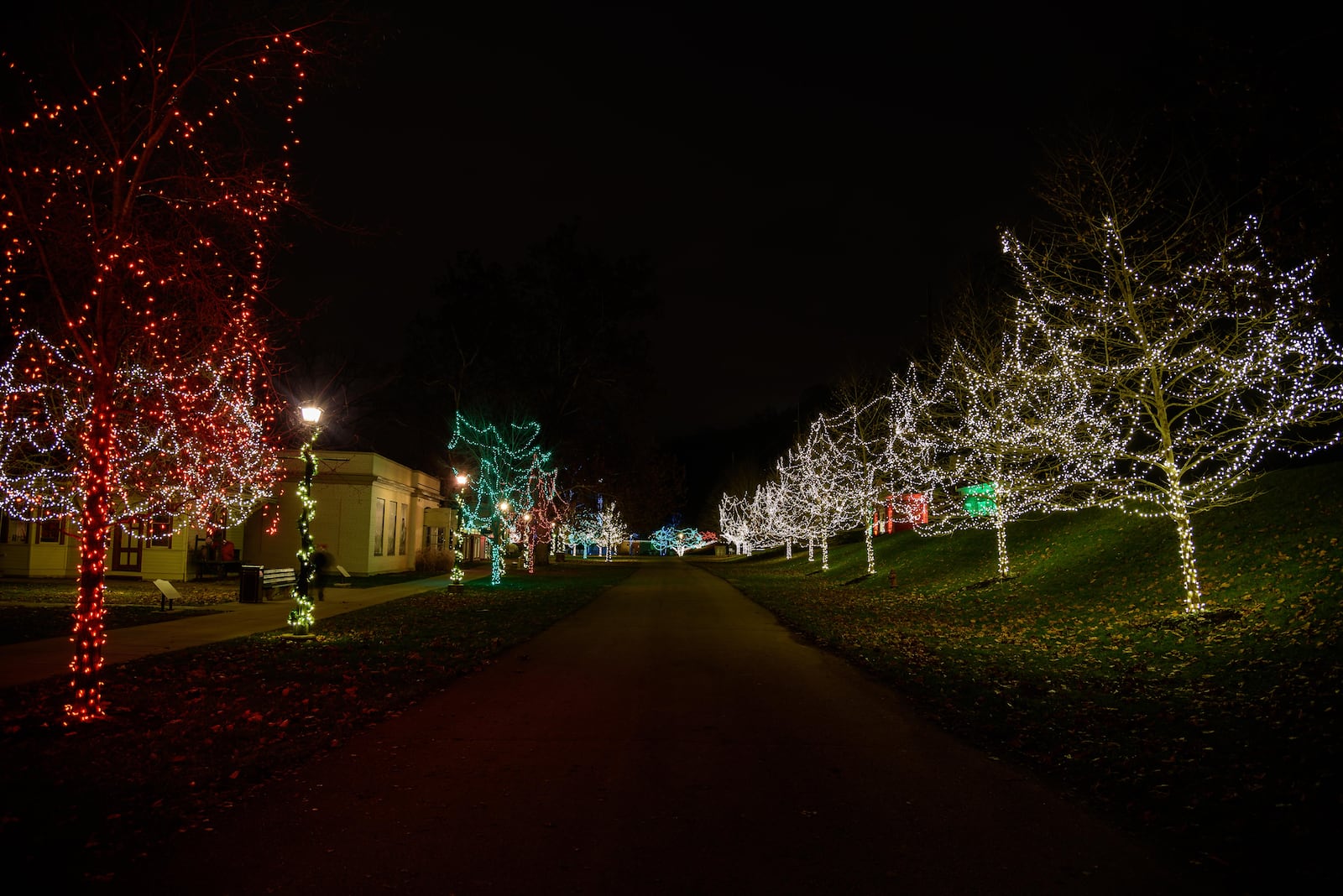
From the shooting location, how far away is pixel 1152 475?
2378 cm

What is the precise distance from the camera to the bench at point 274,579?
2072cm

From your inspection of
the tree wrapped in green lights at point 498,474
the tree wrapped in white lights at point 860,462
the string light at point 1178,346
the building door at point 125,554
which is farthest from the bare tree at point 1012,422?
the building door at point 125,554

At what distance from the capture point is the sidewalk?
34.1ft

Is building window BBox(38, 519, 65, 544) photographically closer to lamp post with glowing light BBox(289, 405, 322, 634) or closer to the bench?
the bench

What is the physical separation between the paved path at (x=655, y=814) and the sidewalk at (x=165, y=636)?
5378mm

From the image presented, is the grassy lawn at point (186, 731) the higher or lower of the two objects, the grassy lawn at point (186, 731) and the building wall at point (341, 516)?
the lower

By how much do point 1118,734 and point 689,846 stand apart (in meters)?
4.90

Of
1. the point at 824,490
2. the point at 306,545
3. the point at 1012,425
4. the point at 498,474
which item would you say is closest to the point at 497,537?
the point at 498,474

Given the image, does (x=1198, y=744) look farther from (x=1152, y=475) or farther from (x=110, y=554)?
(x=110, y=554)

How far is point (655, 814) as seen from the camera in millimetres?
5441

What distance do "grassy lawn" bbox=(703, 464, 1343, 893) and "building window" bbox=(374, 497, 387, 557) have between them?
19.5 metres

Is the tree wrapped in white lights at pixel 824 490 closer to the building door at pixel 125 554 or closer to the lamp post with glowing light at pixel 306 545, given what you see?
the lamp post with glowing light at pixel 306 545

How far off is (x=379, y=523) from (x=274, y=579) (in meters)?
15.4

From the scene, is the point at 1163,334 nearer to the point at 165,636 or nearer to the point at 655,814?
the point at 655,814
